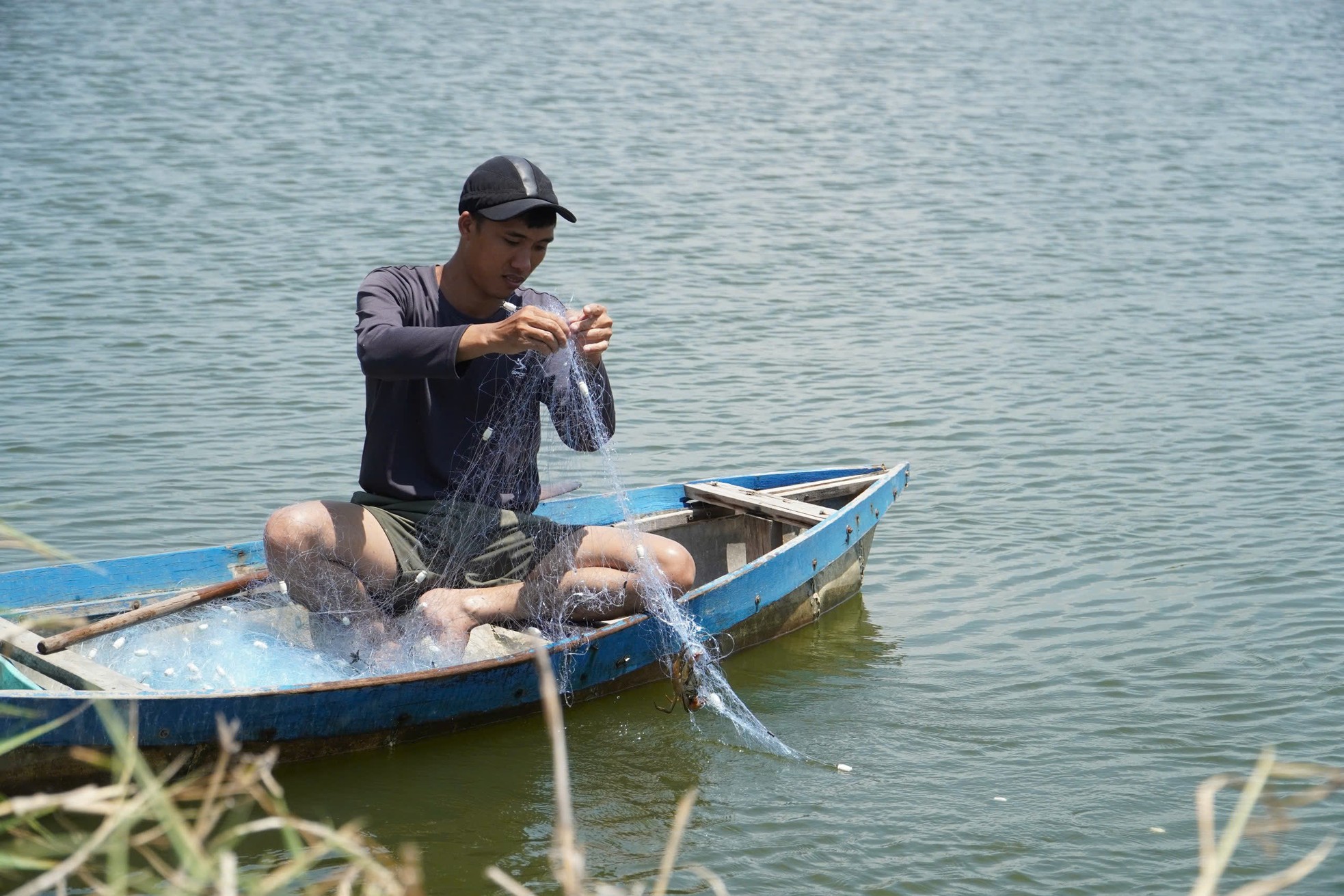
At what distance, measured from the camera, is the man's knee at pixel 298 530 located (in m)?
4.59

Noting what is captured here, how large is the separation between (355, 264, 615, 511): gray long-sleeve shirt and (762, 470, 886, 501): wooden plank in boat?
71.9 inches

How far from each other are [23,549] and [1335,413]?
7055 millimetres

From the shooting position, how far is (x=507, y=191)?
4578 mm

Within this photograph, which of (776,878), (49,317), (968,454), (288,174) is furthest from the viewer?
(288,174)

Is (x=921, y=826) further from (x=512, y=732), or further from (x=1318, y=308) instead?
(x=1318, y=308)

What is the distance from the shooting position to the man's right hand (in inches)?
167

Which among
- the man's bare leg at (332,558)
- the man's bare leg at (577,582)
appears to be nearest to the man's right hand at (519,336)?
the man's bare leg at (332,558)

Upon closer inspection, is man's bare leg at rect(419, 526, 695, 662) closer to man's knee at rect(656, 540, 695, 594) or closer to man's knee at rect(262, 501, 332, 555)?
man's knee at rect(656, 540, 695, 594)

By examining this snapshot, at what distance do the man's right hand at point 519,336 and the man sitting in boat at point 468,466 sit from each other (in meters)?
0.01

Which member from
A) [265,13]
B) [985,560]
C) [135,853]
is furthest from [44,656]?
[265,13]

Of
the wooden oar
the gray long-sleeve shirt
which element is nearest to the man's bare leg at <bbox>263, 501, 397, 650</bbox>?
the gray long-sleeve shirt

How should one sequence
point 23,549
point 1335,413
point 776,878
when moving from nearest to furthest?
point 776,878
point 23,549
point 1335,413

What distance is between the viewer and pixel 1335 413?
9.02 m

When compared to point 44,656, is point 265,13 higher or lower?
higher
